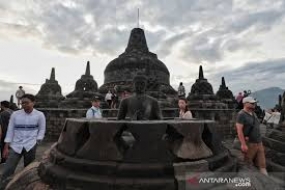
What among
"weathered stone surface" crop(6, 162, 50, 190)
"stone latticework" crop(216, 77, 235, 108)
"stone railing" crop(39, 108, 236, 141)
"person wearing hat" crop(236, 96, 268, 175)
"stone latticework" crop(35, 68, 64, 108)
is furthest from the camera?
"stone latticework" crop(216, 77, 235, 108)

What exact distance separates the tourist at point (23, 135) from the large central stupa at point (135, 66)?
57.6 ft

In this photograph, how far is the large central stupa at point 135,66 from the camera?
2288cm

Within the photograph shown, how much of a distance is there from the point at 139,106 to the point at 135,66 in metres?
19.8

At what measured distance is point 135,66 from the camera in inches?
922

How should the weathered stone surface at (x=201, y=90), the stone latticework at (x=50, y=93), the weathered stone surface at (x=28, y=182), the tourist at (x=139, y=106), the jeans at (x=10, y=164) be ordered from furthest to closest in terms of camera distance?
the stone latticework at (x=50, y=93), the weathered stone surface at (x=201, y=90), the tourist at (x=139, y=106), the jeans at (x=10, y=164), the weathered stone surface at (x=28, y=182)

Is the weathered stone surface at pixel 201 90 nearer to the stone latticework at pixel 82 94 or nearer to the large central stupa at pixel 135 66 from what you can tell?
the large central stupa at pixel 135 66

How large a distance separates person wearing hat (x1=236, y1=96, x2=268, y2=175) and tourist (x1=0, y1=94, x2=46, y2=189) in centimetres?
299

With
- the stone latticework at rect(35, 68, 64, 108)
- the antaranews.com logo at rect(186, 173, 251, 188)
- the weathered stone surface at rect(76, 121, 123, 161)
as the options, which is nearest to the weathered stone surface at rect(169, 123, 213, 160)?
the antaranews.com logo at rect(186, 173, 251, 188)

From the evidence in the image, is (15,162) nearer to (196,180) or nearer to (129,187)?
(129,187)

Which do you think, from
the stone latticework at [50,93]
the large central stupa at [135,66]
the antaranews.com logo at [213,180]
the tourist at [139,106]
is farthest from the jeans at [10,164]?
the large central stupa at [135,66]

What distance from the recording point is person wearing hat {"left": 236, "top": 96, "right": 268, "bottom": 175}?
364cm

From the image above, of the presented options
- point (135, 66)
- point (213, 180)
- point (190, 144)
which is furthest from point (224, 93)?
point (213, 180)

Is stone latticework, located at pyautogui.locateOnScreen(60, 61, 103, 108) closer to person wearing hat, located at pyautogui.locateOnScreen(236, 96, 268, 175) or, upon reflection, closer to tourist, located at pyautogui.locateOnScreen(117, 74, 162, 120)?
tourist, located at pyautogui.locateOnScreen(117, 74, 162, 120)

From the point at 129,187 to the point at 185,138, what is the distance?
86 centimetres
